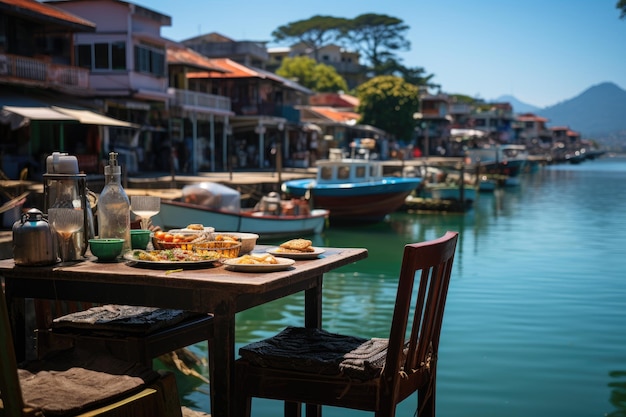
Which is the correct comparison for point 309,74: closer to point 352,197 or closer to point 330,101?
point 330,101

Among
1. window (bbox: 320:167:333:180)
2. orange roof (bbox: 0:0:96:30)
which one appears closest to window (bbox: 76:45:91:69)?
orange roof (bbox: 0:0:96:30)

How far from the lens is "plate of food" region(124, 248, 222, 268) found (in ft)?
10.9

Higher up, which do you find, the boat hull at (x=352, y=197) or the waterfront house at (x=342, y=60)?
the waterfront house at (x=342, y=60)

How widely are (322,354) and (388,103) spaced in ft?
182

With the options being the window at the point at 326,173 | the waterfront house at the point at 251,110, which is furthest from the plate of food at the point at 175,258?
the waterfront house at the point at 251,110

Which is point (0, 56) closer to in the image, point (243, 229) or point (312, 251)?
point (243, 229)

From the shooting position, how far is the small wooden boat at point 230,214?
58.5 feet

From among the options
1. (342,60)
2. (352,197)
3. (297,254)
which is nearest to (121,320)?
(297,254)

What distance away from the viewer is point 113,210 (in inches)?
146

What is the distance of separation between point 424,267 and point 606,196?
1623 inches

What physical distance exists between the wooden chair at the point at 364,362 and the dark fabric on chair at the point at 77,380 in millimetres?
494

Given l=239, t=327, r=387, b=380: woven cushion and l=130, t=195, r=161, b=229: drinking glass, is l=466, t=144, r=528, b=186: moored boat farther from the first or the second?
l=239, t=327, r=387, b=380: woven cushion

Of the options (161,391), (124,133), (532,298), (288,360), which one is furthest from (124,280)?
(124,133)

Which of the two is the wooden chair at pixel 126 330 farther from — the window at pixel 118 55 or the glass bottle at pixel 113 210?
the window at pixel 118 55
